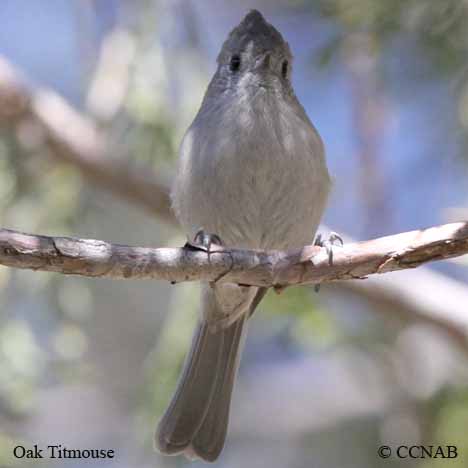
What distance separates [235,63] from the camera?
11.4 feet

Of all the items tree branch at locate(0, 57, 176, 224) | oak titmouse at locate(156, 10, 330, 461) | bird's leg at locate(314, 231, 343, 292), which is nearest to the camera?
bird's leg at locate(314, 231, 343, 292)

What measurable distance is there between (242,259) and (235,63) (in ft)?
3.89

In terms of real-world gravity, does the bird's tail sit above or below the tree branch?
below

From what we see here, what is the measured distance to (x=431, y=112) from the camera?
379cm

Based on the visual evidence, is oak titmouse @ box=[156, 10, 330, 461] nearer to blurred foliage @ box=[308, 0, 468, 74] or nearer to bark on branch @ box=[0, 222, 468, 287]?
blurred foliage @ box=[308, 0, 468, 74]

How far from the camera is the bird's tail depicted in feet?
11.4

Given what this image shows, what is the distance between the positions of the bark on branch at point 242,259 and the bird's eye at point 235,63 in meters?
1.12

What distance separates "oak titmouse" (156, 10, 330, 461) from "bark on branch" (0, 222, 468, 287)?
2.05 ft

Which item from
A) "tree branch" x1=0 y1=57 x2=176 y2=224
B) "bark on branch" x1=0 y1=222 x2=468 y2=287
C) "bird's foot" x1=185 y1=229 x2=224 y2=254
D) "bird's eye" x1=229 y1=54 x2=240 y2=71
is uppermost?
"tree branch" x1=0 y1=57 x2=176 y2=224

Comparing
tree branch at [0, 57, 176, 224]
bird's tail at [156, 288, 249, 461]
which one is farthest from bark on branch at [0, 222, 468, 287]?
tree branch at [0, 57, 176, 224]

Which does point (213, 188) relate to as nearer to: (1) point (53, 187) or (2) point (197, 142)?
(2) point (197, 142)

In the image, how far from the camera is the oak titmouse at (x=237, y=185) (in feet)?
10.5

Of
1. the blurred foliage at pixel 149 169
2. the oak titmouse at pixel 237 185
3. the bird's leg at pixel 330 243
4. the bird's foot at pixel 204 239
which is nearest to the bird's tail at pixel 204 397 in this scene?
the oak titmouse at pixel 237 185

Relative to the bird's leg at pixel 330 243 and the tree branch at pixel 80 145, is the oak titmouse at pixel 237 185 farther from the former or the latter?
the tree branch at pixel 80 145
